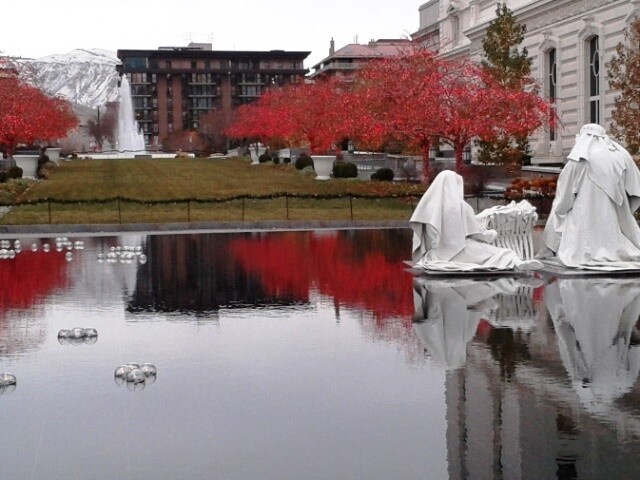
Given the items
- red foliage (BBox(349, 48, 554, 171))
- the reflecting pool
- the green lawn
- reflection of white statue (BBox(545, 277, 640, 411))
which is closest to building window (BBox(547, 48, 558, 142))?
red foliage (BBox(349, 48, 554, 171))

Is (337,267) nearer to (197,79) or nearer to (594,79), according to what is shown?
(594,79)

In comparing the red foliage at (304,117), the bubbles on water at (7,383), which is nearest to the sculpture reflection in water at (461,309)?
the bubbles on water at (7,383)

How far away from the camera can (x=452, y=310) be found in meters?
13.3

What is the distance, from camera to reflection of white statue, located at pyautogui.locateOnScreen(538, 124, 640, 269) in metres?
16.0

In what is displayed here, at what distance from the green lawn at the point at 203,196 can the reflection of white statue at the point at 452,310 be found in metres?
15.6

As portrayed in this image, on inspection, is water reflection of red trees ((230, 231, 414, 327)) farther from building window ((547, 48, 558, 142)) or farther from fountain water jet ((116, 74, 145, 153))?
fountain water jet ((116, 74, 145, 153))

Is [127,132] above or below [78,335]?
above

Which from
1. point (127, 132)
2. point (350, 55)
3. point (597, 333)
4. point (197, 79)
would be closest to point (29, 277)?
point (597, 333)

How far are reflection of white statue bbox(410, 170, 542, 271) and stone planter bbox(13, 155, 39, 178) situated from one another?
1452 inches

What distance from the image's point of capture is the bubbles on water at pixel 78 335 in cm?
1177

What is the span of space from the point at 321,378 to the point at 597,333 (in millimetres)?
3602

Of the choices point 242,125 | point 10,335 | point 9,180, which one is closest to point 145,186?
point 9,180

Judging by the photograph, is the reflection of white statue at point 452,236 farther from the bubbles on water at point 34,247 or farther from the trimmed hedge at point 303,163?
the trimmed hedge at point 303,163

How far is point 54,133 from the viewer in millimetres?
63938
